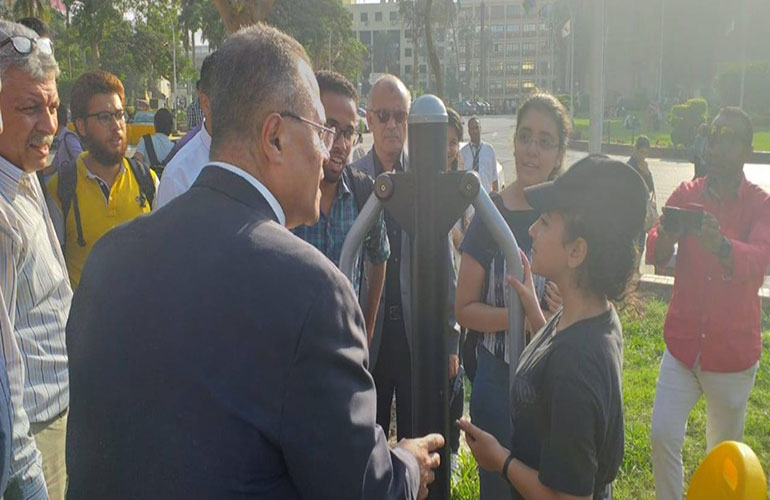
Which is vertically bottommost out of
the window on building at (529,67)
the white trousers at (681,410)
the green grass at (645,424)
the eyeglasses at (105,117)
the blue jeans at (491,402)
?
the green grass at (645,424)

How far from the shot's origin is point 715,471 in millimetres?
2045

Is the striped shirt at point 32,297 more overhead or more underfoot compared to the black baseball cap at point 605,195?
more underfoot

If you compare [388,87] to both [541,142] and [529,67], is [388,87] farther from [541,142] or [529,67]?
[529,67]

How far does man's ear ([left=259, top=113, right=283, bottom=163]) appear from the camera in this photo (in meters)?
1.65

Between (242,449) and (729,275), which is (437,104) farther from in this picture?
(729,275)

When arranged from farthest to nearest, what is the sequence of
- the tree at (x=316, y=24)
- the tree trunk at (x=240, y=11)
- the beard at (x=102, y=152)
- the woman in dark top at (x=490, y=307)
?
the tree at (x=316, y=24) < the tree trunk at (x=240, y=11) < the beard at (x=102, y=152) < the woman in dark top at (x=490, y=307)

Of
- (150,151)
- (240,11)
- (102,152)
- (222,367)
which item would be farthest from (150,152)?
(222,367)

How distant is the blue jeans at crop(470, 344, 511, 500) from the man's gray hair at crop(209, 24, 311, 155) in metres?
1.67

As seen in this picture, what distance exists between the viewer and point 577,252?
218 cm

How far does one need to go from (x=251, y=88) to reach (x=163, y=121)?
27.4ft

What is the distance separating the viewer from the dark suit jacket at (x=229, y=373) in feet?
4.62

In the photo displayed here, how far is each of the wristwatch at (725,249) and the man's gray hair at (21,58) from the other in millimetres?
2839

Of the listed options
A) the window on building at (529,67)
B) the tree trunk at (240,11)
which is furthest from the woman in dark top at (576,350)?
the window on building at (529,67)

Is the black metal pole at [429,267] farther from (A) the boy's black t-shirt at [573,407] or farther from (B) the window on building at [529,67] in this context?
(B) the window on building at [529,67]
